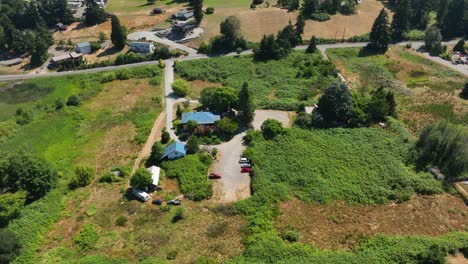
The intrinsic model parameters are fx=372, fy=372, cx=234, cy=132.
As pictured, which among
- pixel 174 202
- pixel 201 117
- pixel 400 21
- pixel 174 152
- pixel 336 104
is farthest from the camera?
pixel 400 21

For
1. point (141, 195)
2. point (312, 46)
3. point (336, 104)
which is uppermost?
point (312, 46)

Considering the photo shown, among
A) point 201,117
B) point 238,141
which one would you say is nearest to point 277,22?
point 201,117

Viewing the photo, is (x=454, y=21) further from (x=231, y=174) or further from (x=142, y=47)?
(x=142, y=47)

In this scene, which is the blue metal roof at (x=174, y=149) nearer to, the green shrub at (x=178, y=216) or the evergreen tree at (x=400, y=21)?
the green shrub at (x=178, y=216)

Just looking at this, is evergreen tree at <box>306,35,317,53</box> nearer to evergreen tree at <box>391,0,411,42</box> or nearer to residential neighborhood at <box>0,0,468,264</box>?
residential neighborhood at <box>0,0,468,264</box>

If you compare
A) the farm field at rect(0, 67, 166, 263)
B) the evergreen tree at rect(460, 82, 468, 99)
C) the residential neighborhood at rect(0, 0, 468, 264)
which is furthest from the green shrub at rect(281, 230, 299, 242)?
the evergreen tree at rect(460, 82, 468, 99)

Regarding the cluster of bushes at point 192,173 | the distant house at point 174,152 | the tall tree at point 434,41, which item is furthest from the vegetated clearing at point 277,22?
the cluster of bushes at point 192,173

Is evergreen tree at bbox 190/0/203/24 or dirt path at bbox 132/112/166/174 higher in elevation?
evergreen tree at bbox 190/0/203/24
